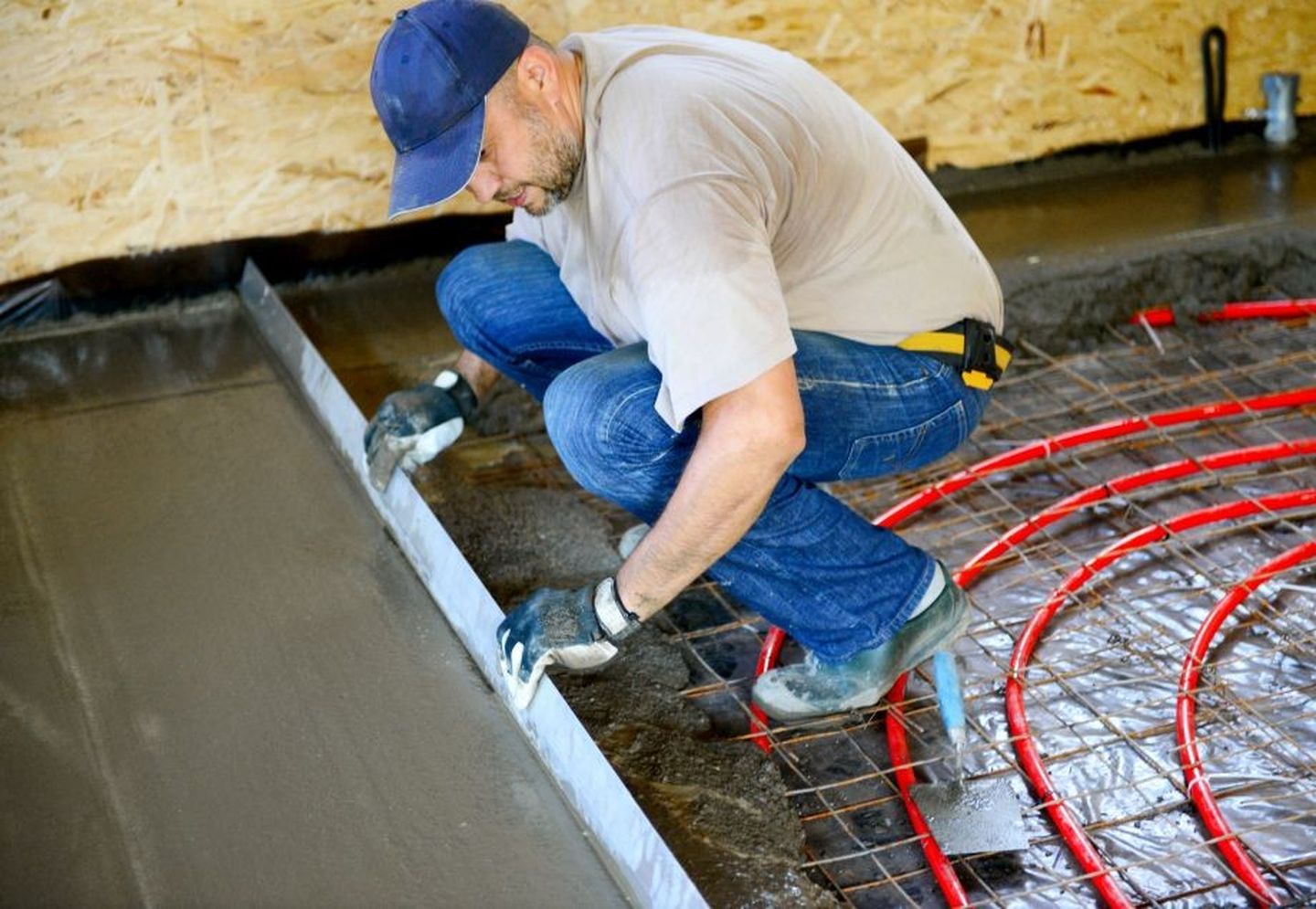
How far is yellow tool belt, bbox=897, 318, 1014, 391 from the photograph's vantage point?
2.38 m

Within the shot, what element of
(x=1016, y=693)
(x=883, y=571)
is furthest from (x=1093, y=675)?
(x=883, y=571)

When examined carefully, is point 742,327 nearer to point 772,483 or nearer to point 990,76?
point 772,483

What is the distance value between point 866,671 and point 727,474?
0.61 m

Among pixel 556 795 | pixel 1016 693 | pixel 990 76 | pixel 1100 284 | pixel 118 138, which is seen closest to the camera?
pixel 556 795

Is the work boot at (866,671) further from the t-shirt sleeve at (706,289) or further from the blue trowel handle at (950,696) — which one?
the t-shirt sleeve at (706,289)

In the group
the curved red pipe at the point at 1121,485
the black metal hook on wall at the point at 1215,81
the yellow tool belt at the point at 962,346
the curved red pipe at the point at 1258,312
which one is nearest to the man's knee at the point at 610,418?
the yellow tool belt at the point at 962,346

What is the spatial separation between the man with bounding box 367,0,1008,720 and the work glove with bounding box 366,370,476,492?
1.19 feet

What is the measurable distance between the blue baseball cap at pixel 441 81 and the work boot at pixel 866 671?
99 centimetres

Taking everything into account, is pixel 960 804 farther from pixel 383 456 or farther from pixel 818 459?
pixel 383 456

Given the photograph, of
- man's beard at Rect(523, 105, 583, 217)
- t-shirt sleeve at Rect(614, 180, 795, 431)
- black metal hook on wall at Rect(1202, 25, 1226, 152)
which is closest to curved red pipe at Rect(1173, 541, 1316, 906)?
t-shirt sleeve at Rect(614, 180, 795, 431)

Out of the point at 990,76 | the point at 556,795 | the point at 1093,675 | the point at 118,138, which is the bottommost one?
the point at 1093,675

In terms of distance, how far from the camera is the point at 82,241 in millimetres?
3736

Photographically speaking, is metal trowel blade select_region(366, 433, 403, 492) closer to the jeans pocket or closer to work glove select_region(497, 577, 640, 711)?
work glove select_region(497, 577, 640, 711)

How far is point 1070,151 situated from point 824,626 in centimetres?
283
